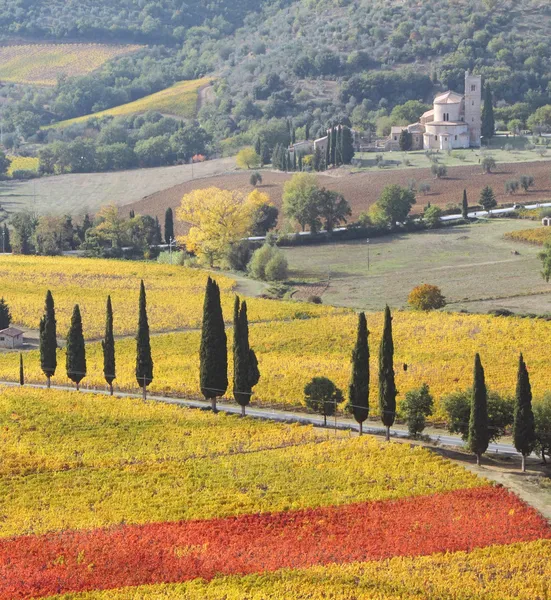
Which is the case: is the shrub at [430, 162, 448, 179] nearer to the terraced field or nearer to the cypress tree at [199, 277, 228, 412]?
the cypress tree at [199, 277, 228, 412]

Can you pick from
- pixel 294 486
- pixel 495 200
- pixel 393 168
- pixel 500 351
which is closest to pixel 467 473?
pixel 294 486

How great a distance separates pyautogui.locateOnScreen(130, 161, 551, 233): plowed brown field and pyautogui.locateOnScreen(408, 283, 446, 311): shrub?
49.0 metres

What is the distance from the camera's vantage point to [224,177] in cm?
17288

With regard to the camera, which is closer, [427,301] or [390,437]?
[390,437]

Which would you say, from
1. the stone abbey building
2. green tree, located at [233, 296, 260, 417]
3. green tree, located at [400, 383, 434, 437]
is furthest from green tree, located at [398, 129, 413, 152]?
green tree, located at [400, 383, 434, 437]

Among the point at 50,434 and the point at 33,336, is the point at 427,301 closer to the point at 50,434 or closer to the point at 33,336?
the point at 33,336

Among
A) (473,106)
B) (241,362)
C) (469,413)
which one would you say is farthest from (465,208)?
(469,413)

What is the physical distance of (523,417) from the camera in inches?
2303

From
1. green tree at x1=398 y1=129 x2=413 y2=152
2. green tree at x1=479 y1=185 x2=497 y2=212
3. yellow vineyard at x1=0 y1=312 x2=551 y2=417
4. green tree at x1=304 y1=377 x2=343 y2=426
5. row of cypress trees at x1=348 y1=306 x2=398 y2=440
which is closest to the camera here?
row of cypress trees at x1=348 y1=306 x2=398 y2=440

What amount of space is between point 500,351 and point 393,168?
288 ft

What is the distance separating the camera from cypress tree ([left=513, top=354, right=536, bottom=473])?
58469 millimetres

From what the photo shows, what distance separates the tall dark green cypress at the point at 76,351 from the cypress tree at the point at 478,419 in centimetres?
2316

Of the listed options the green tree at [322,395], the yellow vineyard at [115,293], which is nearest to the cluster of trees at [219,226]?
the yellow vineyard at [115,293]

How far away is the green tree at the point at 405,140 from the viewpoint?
177m
